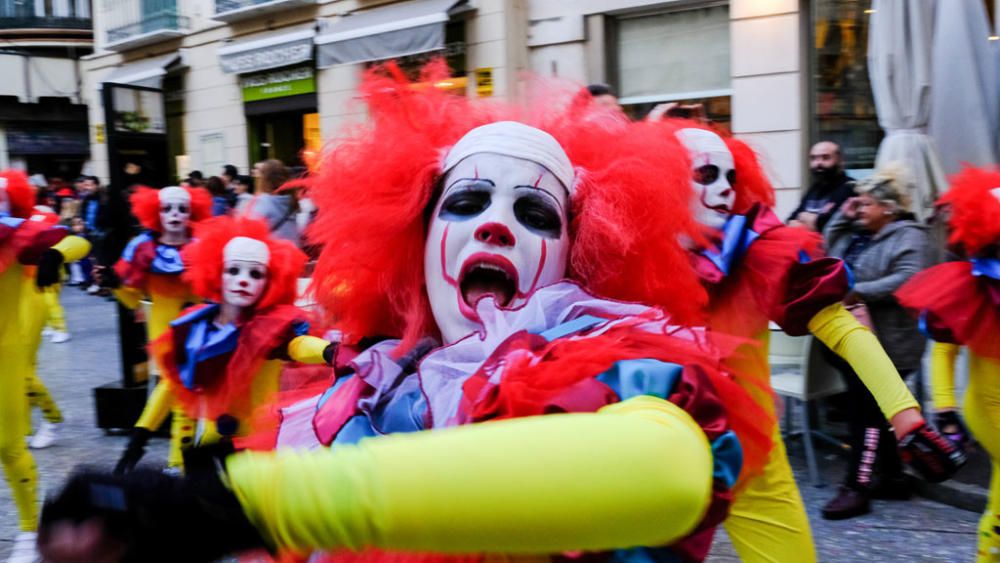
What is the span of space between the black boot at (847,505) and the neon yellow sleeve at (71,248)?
4.22 metres

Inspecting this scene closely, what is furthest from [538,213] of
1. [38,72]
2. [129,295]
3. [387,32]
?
[38,72]

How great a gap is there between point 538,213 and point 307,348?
2.35 m

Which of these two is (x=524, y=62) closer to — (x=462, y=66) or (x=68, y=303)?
(x=462, y=66)

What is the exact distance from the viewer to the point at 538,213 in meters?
1.75

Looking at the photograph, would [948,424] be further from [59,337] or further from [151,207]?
[59,337]

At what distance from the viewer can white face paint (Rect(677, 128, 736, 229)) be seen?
2.92 meters

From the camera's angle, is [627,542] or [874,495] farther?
[874,495]

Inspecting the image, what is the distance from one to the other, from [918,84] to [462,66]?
6043 millimetres

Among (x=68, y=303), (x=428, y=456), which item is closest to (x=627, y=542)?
(x=428, y=456)

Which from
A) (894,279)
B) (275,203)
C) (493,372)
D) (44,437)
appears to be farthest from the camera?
(275,203)

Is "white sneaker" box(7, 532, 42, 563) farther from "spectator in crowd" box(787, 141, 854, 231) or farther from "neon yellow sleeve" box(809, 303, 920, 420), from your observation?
"spectator in crowd" box(787, 141, 854, 231)

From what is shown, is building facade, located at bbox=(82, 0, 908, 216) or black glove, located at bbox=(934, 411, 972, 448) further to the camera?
building facade, located at bbox=(82, 0, 908, 216)

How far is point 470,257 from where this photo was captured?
5.56ft

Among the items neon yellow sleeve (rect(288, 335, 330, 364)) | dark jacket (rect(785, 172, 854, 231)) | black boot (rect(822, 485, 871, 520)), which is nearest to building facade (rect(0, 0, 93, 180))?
dark jacket (rect(785, 172, 854, 231))
